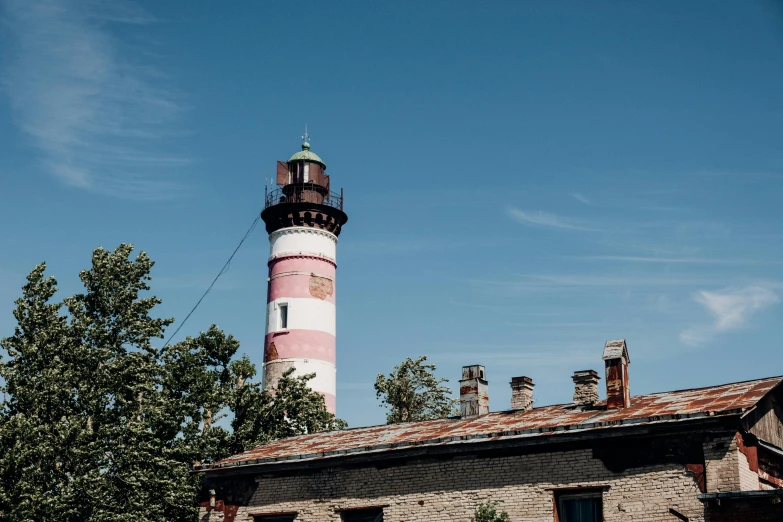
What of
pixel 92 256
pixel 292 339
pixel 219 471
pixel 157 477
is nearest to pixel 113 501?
pixel 157 477

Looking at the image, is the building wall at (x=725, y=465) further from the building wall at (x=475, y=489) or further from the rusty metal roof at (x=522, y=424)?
the rusty metal roof at (x=522, y=424)

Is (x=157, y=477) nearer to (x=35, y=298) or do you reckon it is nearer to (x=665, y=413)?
(x=35, y=298)

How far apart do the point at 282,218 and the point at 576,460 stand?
26.1 metres

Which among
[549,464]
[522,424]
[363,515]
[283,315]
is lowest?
[363,515]

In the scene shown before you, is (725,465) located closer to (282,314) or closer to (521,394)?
(521,394)

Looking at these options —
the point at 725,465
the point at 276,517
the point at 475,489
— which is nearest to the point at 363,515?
the point at 276,517

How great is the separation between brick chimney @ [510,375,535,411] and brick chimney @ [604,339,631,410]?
3.04m

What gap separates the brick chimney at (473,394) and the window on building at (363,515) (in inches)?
161

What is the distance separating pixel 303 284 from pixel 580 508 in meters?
23.5

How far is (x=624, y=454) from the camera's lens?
64.8 feet

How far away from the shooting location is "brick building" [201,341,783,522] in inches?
738

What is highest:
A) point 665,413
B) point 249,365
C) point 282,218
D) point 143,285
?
point 282,218

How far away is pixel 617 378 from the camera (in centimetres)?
2195

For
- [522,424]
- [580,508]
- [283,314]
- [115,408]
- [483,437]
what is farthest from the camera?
[283,314]
